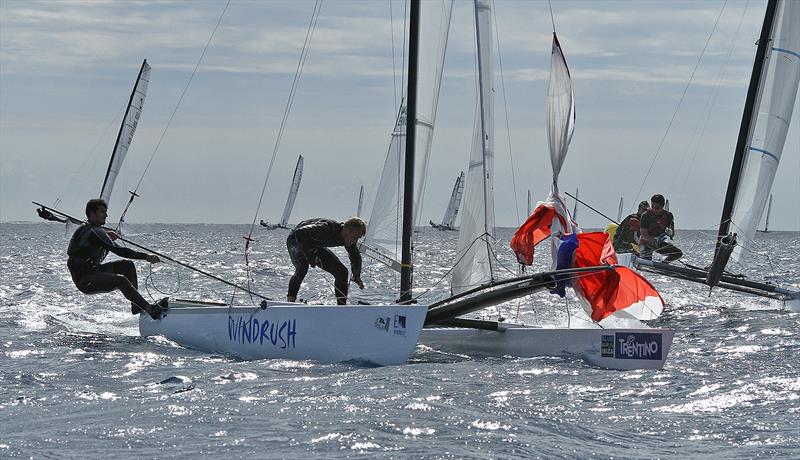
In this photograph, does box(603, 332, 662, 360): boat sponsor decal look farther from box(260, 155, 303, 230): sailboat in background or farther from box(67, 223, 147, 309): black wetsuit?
box(260, 155, 303, 230): sailboat in background

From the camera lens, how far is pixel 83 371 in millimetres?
8523

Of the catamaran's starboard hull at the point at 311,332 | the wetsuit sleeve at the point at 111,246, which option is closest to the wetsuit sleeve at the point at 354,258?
the catamaran's starboard hull at the point at 311,332

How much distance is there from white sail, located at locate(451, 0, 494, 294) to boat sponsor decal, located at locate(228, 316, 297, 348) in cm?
170

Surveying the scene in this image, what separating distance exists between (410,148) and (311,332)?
2007mm

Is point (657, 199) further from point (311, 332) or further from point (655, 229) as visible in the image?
point (311, 332)

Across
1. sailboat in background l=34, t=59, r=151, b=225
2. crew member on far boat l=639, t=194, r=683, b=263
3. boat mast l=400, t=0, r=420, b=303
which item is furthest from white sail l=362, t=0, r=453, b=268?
sailboat in background l=34, t=59, r=151, b=225

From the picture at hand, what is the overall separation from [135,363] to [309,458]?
355 centimetres

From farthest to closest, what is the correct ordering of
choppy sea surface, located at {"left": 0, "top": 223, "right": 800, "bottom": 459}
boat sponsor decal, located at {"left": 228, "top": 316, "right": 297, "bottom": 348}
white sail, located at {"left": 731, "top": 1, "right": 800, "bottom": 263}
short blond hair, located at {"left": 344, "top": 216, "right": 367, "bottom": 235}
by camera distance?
white sail, located at {"left": 731, "top": 1, "right": 800, "bottom": 263}, short blond hair, located at {"left": 344, "top": 216, "right": 367, "bottom": 235}, boat sponsor decal, located at {"left": 228, "top": 316, "right": 297, "bottom": 348}, choppy sea surface, located at {"left": 0, "top": 223, "right": 800, "bottom": 459}

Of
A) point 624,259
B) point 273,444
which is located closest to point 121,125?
point 624,259

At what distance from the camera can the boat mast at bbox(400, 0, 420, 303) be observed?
10047mm

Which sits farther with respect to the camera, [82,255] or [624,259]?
[624,259]

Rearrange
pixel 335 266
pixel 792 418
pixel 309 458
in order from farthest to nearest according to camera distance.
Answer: pixel 335 266 < pixel 792 418 < pixel 309 458

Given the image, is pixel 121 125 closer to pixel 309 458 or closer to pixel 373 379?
pixel 373 379

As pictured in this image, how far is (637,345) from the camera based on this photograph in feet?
29.1
